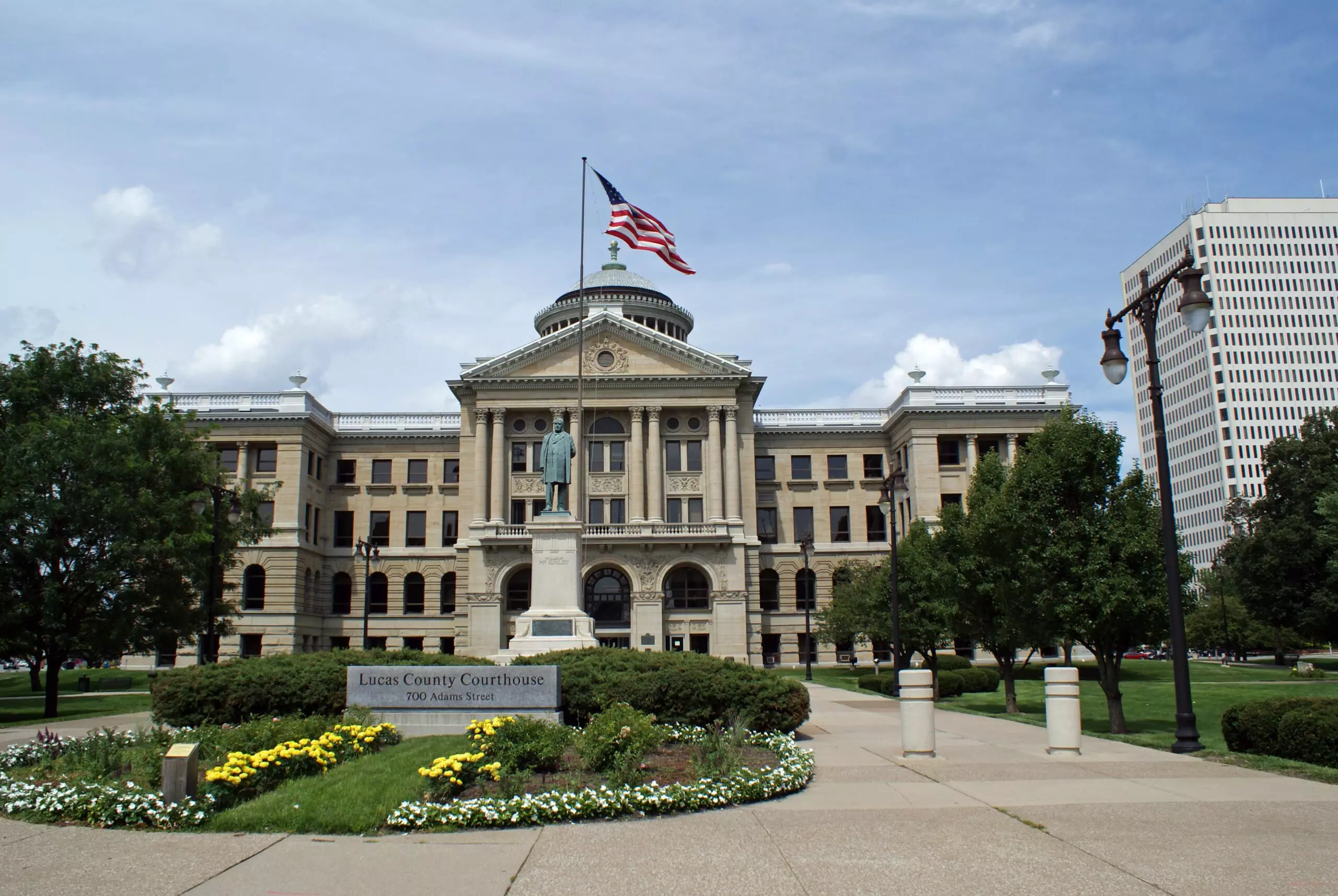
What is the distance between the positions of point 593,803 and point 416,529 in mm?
65120

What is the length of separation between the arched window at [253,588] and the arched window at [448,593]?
39.5ft

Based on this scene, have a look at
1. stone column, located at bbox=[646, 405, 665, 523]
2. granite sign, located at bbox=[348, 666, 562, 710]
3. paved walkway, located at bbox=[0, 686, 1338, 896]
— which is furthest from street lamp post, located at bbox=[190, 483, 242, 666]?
stone column, located at bbox=[646, 405, 665, 523]

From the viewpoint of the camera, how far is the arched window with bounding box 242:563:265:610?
6750 centimetres

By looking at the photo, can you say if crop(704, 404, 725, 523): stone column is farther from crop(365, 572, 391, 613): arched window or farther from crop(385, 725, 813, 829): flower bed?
crop(385, 725, 813, 829): flower bed

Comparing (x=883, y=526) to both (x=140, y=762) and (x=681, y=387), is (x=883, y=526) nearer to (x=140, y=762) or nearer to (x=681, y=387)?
(x=681, y=387)

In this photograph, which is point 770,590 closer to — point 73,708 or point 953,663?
point 953,663

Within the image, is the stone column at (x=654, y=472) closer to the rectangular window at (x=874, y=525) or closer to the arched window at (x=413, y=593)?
the rectangular window at (x=874, y=525)

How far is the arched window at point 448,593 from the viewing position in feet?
240

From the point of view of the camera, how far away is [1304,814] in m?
11.2

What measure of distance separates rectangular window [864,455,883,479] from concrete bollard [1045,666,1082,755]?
5811 centimetres

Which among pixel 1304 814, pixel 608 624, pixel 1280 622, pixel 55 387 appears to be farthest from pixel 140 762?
pixel 1280 622

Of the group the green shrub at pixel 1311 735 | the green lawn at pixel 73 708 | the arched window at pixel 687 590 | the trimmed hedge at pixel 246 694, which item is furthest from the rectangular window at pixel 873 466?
the green shrub at pixel 1311 735

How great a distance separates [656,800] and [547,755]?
1823 mm

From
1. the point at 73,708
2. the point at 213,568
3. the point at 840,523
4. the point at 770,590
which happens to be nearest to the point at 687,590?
the point at 770,590
